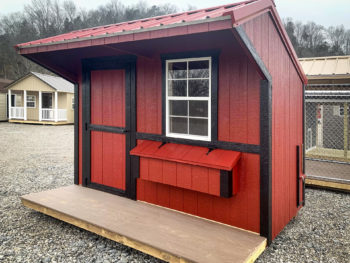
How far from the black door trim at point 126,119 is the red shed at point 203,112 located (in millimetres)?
21

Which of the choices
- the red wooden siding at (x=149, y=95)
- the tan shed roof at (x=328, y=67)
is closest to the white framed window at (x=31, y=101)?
the tan shed roof at (x=328, y=67)

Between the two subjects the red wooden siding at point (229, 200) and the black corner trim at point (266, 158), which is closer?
the black corner trim at point (266, 158)

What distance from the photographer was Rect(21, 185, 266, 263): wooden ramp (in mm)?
2912

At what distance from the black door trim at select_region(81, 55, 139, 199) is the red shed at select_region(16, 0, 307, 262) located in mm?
21

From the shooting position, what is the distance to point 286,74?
12.9ft

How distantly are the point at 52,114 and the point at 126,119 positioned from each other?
1779 cm

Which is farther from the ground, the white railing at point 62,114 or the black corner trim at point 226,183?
the white railing at point 62,114

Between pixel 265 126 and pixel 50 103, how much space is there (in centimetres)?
2112

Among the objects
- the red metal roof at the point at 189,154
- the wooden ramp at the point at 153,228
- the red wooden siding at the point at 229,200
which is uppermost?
the red metal roof at the point at 189,154

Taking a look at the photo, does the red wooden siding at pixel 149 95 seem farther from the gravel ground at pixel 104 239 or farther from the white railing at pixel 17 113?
the white railing at pixel 17 113

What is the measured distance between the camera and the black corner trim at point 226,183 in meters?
3.24

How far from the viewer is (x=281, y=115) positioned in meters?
3.72

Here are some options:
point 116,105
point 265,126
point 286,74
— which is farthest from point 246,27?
point 116,105

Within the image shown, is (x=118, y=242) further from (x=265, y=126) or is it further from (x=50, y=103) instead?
(x=50, y=103)
